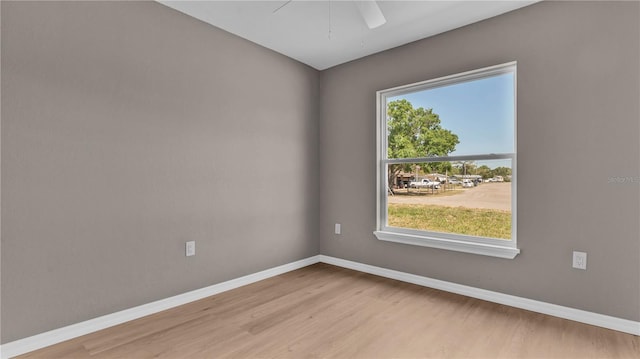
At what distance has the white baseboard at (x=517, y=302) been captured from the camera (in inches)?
83.5

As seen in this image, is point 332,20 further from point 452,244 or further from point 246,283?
point 246,283

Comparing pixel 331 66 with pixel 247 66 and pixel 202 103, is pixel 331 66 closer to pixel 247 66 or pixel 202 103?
pixel 247 66

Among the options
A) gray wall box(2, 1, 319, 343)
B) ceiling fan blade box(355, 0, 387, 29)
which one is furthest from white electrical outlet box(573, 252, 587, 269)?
gray wall box(2, 1, 319, 343)

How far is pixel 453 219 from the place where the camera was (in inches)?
117

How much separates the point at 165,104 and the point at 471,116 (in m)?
2.67

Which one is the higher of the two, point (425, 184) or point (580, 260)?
point (425, 184)

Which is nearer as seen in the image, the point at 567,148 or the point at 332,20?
the point at 567,148

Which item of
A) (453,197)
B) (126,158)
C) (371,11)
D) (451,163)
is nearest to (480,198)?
(453,197)

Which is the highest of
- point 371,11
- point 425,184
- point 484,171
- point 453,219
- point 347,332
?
point 371,11

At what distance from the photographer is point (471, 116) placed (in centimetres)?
287

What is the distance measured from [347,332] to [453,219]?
154 centimetres

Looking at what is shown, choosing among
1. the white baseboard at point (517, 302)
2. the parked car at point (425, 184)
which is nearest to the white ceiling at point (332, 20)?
the parked car at point (425, 184)

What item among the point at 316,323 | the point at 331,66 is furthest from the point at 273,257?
the point at 331,66

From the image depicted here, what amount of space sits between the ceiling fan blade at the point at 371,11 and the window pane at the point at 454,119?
134cm
